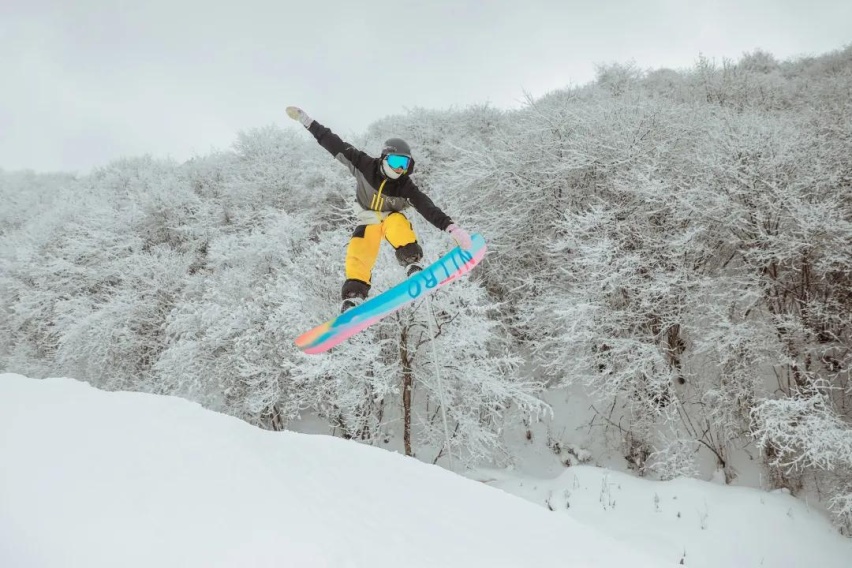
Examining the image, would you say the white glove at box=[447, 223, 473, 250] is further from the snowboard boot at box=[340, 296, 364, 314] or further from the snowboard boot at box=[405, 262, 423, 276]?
the snowboard boot at box=[340, 296, 364, 314]

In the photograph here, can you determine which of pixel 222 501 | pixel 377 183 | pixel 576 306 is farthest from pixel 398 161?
pixel 576 306

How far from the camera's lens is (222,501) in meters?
2.37

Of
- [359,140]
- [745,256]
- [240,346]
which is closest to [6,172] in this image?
[359,140]

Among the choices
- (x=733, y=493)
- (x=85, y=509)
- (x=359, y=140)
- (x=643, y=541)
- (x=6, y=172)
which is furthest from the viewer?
(x=6, y=172)

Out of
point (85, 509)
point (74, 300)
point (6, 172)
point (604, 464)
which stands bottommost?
point (604, 464)

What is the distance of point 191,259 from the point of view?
2148 cm

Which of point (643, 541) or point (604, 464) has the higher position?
point (643, 541)

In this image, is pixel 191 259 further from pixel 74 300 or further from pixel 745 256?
pixel 745 256

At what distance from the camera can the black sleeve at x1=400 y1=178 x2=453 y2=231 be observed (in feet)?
14.6

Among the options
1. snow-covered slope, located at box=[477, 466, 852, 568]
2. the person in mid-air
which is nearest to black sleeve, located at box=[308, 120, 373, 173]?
the person in mid-air

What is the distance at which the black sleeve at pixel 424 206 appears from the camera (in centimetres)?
446

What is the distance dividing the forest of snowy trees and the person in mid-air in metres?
7.51

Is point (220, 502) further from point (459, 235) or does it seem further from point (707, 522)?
point (707, 522)

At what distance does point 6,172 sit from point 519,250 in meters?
57.2
